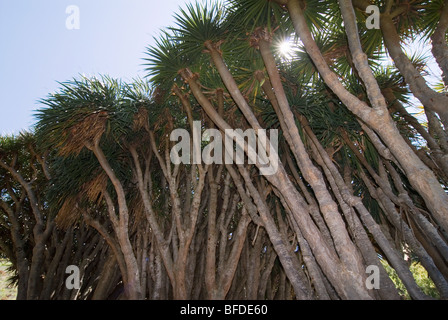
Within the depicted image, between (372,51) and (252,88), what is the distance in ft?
8.54

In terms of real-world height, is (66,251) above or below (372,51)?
below

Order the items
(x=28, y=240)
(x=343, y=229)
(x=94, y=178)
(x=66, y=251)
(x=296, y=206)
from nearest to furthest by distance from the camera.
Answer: (x=343, y=229) → (x=296, y=206) → (x=94, y=178) → (x=66, y=251) → (x=28, y=240)

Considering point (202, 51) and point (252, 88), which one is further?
point (252, 88)

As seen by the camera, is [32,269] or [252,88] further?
[32,269]

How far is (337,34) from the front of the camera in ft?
18.4

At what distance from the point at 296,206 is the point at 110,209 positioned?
4.00 meters

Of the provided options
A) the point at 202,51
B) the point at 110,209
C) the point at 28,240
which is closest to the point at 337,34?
the point at 202,51

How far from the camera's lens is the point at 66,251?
23.8 ft
